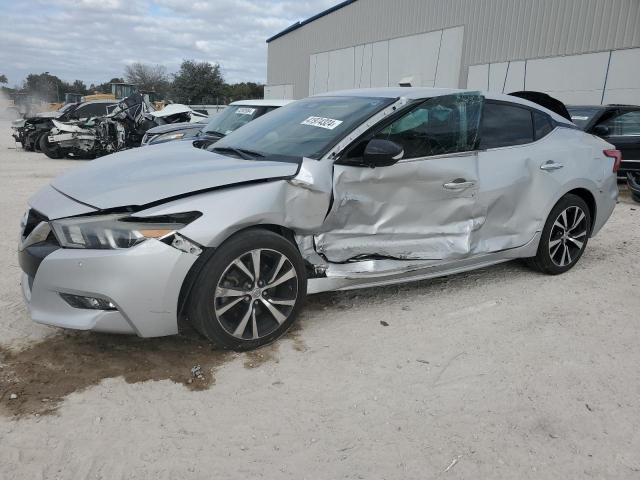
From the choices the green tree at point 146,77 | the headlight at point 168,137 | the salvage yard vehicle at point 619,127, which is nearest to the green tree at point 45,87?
the green tree at point 146,77

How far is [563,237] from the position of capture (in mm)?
4711

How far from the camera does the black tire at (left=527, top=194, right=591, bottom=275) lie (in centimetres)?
457

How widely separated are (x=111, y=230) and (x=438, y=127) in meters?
2.39

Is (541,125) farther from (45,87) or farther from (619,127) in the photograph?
(45,87)

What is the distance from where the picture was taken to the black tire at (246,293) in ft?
9.81

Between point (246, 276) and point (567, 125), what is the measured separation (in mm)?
3439

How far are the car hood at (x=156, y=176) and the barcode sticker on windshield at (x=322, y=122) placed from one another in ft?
1.70

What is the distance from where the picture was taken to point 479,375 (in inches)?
121

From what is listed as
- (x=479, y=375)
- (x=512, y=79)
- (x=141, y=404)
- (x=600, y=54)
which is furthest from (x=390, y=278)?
(x=512, y=79)

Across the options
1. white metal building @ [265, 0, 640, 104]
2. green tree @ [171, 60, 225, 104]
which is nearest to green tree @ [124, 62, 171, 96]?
green tree @ [171, 60, 225, 104]

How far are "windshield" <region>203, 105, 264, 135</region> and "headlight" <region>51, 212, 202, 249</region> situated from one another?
19.0ft

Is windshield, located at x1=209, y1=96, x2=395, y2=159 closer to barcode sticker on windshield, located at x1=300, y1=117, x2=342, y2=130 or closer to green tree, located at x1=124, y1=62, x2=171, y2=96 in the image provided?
barcode sticker on windshield, located at x1=300, y1=117, x2=342, y2=130

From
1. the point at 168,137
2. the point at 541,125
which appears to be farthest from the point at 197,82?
the point at 541,125

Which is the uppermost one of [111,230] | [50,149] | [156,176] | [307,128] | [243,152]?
[307,128]
